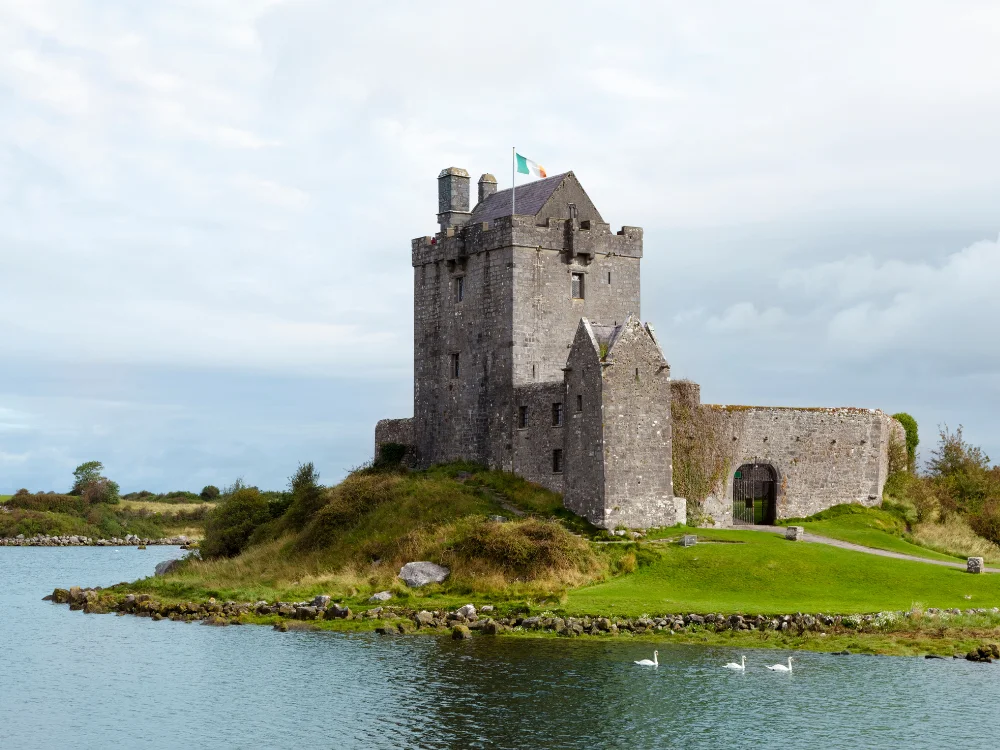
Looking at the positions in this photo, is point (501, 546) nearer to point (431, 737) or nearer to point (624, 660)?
point (624, 660)

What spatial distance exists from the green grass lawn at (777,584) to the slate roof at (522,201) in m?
18.5

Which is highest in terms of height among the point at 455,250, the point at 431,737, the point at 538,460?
the point at 455,250

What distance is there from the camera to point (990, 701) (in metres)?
26.6

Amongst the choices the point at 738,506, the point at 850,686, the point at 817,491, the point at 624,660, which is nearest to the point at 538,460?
the point at 738,506

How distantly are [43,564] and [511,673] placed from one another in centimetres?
5464

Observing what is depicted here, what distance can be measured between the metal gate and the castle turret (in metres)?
18.0

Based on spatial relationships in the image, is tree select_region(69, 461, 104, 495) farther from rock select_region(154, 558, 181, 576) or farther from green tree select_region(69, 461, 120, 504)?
rock select_region(154, 558, 181, 576)

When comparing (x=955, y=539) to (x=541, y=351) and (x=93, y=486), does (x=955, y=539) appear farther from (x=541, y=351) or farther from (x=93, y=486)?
(x=93, y=486)

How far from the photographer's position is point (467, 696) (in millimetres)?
27656

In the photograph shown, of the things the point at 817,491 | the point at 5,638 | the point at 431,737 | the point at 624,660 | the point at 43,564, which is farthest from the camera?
the point at 43,564

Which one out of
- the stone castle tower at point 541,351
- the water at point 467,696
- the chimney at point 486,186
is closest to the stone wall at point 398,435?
the stone castle tower at point 541,351

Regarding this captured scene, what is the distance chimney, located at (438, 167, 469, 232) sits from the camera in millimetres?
57062

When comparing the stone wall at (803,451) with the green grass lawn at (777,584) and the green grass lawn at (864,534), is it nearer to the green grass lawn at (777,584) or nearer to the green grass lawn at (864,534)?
the green grass lawn at (864,534)

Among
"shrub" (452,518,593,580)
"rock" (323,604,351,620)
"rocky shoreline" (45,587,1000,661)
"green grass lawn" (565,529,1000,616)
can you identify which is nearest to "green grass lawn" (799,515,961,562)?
"green grass lawn" (565,529,1000,616)
